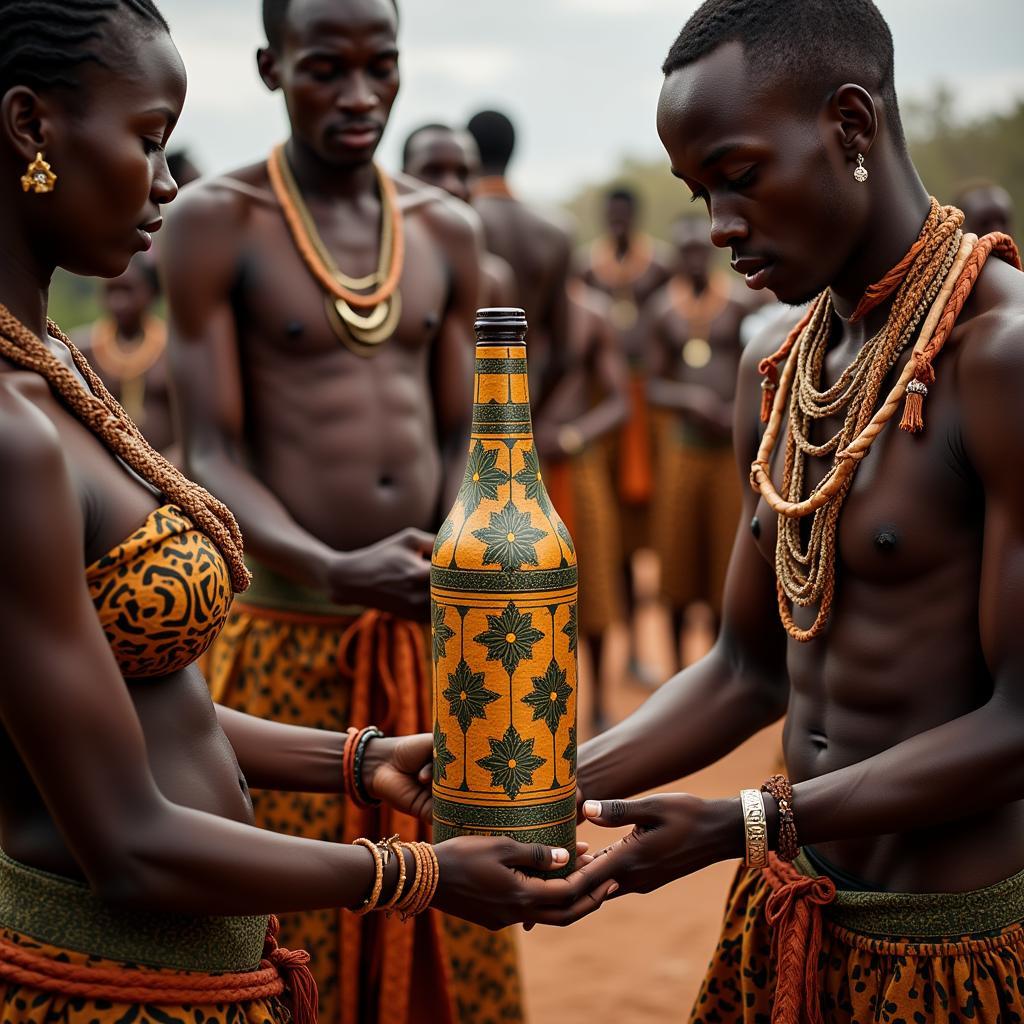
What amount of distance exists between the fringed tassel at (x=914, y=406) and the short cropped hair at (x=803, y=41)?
18.8 inches

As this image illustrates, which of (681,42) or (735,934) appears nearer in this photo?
(681,42)

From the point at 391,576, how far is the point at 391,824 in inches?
26.9

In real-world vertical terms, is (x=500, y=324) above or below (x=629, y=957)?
above

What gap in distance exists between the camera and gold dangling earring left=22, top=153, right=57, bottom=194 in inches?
72.5

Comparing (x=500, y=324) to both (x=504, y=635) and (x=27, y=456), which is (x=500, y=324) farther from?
(x=27, y=456)

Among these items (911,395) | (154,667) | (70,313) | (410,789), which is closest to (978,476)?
(911,395)

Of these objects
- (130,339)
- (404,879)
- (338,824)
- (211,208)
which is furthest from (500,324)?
(130,339)

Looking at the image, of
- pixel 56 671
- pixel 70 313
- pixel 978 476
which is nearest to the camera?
pixel 56 671

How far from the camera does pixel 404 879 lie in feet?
6.93

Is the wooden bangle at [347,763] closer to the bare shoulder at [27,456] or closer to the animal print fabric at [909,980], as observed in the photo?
the animal print fabric at [909,980]

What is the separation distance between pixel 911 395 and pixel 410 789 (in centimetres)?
116

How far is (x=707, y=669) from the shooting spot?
2.78 meters

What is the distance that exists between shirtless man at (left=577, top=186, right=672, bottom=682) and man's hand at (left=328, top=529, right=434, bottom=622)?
6165 millimetres

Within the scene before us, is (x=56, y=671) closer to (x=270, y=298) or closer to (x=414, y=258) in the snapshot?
(x=270, y=298)
